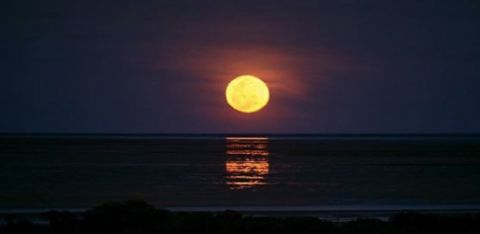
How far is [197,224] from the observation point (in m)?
12.0

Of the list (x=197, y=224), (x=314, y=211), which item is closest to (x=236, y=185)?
(x=314, y=211)

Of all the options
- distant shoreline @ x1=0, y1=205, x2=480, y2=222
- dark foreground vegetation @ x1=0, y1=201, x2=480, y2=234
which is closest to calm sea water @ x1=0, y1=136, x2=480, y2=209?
distant shoreline @ x1=0, y1=205, x2=480, y2=222

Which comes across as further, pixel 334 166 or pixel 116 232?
pixel 334 166

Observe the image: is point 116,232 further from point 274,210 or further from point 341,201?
point 341,201

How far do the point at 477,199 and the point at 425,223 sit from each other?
46.1 ft

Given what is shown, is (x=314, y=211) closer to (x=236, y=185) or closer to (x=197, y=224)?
(x=197, y=224)

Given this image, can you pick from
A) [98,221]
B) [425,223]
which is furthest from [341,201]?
[98,221]

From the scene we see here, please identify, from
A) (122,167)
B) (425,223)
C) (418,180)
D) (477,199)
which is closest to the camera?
(425,223)

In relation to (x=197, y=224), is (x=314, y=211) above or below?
Answer: above

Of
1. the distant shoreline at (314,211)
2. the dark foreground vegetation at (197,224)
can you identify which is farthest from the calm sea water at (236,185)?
the dark foreground vegetation at (197,224)

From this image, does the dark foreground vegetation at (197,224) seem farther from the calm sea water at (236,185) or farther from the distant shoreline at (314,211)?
the calm sea water at (236,185)

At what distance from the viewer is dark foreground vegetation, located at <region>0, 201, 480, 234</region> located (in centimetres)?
1209

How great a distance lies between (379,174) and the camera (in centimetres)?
3834

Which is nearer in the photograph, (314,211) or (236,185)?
(314,211)
